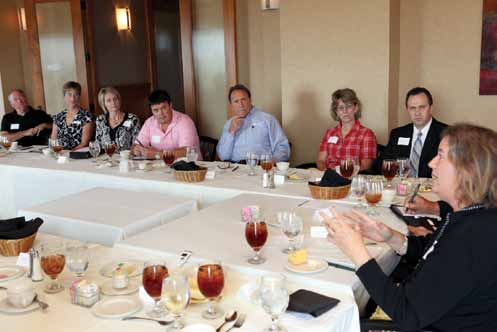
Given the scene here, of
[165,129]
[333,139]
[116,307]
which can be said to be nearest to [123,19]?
[165,129]

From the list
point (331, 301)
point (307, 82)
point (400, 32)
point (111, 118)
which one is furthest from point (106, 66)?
point (331, 301)

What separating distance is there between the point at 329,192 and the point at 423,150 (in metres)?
1.33

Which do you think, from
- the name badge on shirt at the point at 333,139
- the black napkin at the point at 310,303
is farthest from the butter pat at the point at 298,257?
the name badge on shirt at the point at 333,139

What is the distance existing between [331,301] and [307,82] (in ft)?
12.0

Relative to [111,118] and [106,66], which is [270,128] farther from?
[106,66]

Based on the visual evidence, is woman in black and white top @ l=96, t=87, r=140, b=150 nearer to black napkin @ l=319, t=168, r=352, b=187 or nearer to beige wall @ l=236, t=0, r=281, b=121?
beige wall @ l=236, t=0, r=281, b=121

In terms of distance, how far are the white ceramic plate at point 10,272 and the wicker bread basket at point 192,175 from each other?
148cm

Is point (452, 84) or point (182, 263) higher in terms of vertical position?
point (452, 84)

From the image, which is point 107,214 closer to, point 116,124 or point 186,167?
point 186,167

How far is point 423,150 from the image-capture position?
3.86 m

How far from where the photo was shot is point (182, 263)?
6.52 feet

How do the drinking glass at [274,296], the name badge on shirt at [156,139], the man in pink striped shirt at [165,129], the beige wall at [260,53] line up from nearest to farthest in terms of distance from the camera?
the drinking glass at [274,296]
the man in pink striped shirt at [165,129]
the name badge on shirt at [156,139]
the beige wall at [260,53]

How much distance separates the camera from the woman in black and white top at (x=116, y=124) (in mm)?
4961

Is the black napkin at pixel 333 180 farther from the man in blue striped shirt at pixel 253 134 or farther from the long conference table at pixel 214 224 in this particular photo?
the man in blue striped shirt at pixel 253 134
